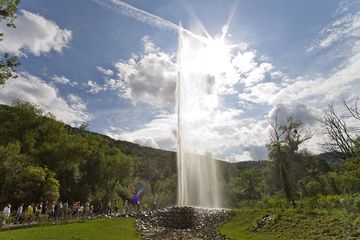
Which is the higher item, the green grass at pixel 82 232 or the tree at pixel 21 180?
the tree at pixel 21 180

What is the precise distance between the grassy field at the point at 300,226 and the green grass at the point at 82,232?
33.7 ft

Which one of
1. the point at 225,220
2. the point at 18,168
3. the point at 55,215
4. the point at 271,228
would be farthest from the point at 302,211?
the point at 18,168

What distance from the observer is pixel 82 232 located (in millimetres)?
25922

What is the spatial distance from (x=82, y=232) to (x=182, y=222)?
17005 millimetres

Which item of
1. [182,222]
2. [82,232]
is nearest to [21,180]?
[182,222]

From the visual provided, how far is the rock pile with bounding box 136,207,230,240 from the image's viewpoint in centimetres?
3381

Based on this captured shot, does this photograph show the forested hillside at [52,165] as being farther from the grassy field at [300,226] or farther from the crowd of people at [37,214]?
the grassy field at [300,226]

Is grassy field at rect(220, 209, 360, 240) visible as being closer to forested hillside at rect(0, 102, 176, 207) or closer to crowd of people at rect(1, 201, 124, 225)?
crowd of people at rect(1, 201, 124, 225)

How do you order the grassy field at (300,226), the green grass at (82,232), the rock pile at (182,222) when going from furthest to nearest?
1. the rock pile at (182,222)
2. the grassy field at (300,226)
3. the green grass at (82,232)

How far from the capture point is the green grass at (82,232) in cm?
2244

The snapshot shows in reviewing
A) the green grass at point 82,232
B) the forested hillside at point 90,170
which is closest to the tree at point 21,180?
the forested hillside at point 90,170

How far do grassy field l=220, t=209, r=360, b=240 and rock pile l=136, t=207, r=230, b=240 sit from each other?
2177mm

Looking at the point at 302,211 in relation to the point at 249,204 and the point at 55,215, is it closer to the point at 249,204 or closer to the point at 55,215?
the point at 55,215

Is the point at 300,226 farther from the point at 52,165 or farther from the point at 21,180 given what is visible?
the point at 52,165
